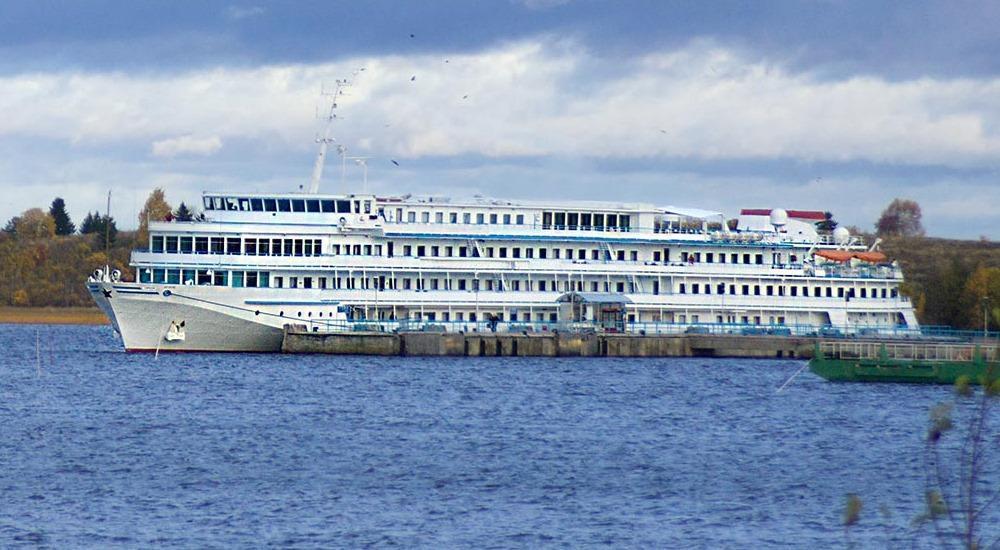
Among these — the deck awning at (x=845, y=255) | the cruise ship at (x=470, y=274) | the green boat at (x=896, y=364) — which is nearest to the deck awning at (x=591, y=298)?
the cruise ship at (x=470, y=274)

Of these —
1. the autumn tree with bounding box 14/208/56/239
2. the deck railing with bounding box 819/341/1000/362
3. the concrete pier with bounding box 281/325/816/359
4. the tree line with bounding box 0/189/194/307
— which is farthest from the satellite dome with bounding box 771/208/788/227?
the autumn tree with bounding box 14/208/56/239

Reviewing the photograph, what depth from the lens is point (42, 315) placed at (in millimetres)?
152500

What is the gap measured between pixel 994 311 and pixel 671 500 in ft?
66.5

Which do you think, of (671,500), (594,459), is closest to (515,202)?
(594,459)

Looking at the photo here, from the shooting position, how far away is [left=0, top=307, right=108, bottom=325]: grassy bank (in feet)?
493

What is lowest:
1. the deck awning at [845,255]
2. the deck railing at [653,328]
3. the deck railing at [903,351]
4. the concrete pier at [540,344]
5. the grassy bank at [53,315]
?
the deck railing at [903,351]

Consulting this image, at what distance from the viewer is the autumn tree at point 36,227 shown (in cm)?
17900

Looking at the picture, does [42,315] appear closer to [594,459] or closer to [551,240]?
[551,240]

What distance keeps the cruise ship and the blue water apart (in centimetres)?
609

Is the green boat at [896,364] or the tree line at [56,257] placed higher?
the tree line at [56,257]

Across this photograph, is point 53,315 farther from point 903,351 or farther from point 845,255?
point 903,351

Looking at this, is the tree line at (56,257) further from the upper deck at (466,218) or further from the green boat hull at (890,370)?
the green boat hull at (890,370)

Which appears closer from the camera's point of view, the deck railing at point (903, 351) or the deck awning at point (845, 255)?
the deck railing at point (903, 351)

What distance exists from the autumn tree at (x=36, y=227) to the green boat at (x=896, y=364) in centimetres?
12780
